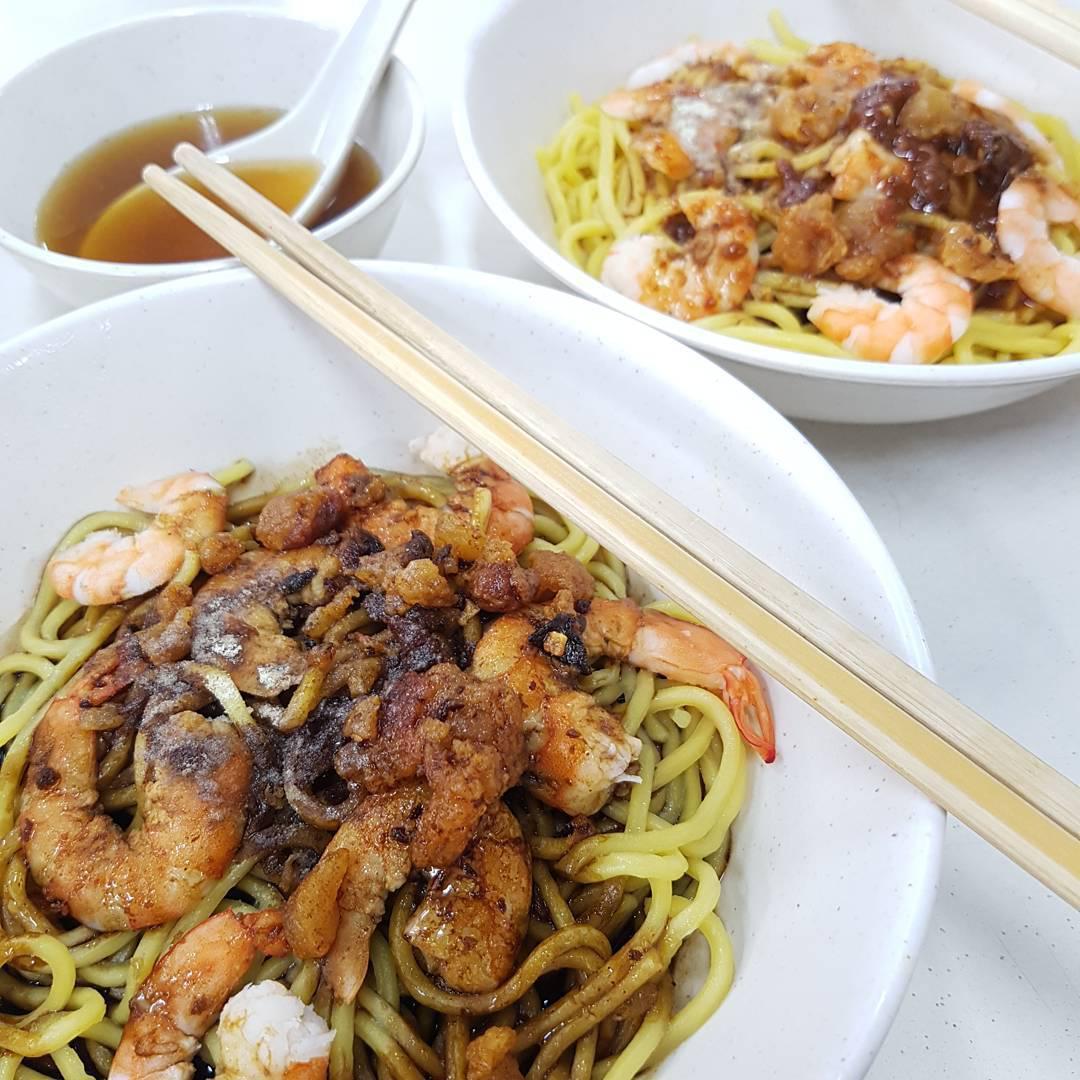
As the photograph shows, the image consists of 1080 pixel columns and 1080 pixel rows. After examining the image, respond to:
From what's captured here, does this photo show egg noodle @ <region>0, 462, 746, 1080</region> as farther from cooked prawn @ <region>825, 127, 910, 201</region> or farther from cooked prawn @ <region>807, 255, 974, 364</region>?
cooked prawn @ <region>825, 127, 910, 201</region>

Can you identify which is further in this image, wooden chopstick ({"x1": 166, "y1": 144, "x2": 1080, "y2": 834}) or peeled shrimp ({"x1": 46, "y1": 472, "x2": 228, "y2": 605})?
peeled shrimp ({"x1": 46, "y1": 472, "x2": 228, "y2": 605})

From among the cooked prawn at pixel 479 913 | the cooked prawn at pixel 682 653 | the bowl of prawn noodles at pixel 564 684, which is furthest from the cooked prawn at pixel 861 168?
the cooked prawn at pixel 479 913

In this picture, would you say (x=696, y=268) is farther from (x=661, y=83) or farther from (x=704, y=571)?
(x=704, y=571)

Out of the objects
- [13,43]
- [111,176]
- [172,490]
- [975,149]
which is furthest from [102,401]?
[13,43]

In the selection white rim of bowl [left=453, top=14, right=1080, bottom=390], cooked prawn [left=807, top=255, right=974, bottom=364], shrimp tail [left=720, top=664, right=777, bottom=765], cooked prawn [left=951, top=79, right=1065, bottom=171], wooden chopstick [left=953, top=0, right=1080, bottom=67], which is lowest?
shrimp tail [left=720, top=664, right=777, bottom=765]

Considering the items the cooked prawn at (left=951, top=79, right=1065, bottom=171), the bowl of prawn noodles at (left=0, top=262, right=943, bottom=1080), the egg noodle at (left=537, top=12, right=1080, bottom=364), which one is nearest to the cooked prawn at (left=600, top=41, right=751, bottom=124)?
the egg noodle at (left=537, top=12, right=1080, bottom=364)

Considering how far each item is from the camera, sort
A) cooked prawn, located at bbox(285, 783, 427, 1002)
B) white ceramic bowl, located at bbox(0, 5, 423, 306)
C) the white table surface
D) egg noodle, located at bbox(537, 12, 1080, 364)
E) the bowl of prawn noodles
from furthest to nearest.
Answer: white ceramic bowl, located at bbox(0, 5, 423, 306) < egg noodle, located at bbox(537, 12, 1080, 364) < the white table surface < cooked prawn, located at bbox(285, 783, 427, 1002) < the bowl of prawn noodles
